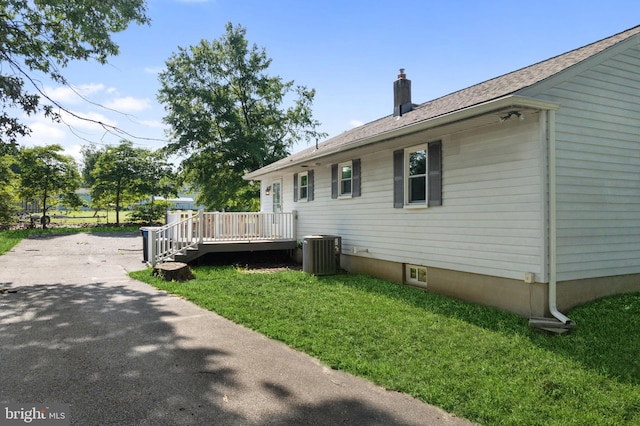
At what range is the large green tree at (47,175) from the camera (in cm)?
2338

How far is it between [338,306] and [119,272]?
7.03 m

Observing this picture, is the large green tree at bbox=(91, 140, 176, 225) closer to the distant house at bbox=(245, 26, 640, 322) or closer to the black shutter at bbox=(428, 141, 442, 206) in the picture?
the distant house at bbox=(245, 26, 640, 322)

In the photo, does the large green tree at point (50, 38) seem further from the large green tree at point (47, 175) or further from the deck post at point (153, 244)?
the large green tree at point (47, 175)

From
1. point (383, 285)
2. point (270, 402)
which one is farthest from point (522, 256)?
point (270, 402)

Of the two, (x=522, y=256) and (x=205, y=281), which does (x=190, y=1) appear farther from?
(x=522, y=256)

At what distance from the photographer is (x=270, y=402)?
3.20m

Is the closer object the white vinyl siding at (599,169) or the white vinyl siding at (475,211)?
the white vinyl siding at (475,211)

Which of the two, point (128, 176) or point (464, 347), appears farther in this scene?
point (128, 176)

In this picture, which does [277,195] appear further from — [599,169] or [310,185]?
[599,169]

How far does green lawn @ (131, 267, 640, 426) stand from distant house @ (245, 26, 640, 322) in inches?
21.4

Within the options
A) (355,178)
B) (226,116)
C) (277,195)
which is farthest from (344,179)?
(226,116)

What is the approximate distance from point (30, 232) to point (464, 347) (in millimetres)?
24856

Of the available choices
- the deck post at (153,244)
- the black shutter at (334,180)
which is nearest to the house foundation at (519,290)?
the black shutter at (334,180)

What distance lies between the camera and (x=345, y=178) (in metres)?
10.6
